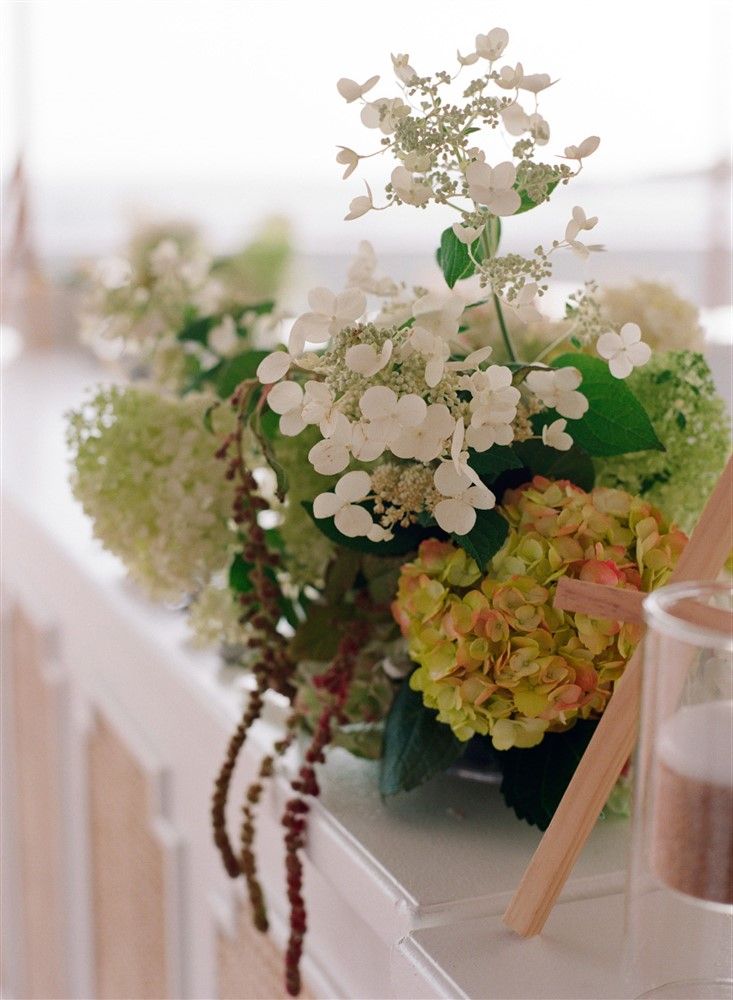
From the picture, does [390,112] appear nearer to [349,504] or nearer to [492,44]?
[492,44]

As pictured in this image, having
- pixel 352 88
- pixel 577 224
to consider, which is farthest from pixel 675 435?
pixel 352 88

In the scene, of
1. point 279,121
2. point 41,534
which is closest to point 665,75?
point 41,534

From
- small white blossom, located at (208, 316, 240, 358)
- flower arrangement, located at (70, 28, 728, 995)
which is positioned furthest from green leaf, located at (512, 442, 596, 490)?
small white blossom, located at (208, 316, 240, 358)

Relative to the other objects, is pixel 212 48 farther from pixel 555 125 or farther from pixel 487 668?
pixel 487 668

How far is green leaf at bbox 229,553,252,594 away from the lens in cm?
79

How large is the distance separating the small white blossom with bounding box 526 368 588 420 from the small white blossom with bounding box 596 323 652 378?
18 millimetres

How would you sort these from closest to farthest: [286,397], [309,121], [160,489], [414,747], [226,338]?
[286,397] → [414,747] → [160,489] → [226,338] → [309,121]

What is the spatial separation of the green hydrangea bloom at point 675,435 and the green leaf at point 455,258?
148mm

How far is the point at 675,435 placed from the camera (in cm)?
67

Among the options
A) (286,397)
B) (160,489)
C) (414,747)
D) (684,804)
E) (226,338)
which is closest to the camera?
(684,804)

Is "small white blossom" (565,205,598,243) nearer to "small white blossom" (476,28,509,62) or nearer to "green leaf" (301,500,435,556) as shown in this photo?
"small white blossom" (476,28,509,62)

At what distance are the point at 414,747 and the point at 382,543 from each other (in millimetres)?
120

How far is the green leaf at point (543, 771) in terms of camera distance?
2.08ft

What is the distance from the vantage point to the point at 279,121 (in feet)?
7.54
